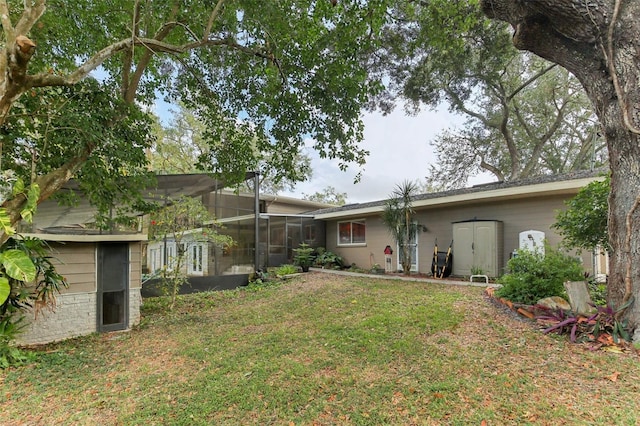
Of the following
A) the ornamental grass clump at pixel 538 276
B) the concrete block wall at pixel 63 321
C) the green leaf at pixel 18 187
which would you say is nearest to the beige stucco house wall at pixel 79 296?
the concrete block wall at pixel 63 321

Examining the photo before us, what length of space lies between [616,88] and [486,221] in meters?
5.14

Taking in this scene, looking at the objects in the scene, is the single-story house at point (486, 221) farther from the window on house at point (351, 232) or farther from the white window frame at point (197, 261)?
the white window frame at point (197, 261)

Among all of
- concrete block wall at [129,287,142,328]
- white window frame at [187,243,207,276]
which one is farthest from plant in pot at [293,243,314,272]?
concrete block wall at [129,287,142,328]

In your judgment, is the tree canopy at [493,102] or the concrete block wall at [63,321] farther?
the tree canopy at [493,102]

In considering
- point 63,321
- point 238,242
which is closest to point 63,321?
point 63,321

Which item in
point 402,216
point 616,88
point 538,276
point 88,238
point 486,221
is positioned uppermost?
point 616,88

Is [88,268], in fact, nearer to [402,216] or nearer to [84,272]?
[84,272]

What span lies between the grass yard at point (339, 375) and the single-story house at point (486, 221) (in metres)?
3.73

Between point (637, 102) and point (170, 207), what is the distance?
834cm

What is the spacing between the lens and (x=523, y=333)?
165 inches

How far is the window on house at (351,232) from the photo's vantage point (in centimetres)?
1273

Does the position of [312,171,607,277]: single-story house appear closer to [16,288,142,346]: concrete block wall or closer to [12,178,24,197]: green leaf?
[16,288,142,346]: concrete block wall

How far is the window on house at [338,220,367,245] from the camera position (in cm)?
1273

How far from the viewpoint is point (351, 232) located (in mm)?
13156
